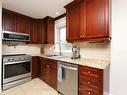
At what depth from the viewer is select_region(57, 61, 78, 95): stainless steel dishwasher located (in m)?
2.01

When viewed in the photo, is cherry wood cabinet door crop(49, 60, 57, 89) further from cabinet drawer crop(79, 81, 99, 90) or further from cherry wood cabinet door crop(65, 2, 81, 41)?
cabinet drawer crop(79, 81, 99, 90)

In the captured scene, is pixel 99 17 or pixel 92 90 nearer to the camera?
pixel 92 90

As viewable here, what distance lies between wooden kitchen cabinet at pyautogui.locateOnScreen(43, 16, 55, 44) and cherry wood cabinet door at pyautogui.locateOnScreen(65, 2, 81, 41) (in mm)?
1335

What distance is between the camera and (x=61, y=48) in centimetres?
360

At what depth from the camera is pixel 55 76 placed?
8.71 ft

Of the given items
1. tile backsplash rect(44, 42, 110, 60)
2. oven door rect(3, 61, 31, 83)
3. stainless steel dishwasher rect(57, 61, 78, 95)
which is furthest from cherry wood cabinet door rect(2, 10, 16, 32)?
tile backsplash rect(44, 42, 110, 60)

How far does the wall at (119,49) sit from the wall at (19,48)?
315 centimetres

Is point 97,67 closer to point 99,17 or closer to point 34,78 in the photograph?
point 99,17

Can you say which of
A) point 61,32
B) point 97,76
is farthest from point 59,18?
point 97,76

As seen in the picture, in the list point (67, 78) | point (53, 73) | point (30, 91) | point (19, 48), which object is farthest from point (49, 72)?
point (19, 48)

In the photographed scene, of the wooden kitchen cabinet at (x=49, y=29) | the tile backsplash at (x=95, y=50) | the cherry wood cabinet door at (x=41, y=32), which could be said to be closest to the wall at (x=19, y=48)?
the cherry wood cabinet door at (x=41, y=32)

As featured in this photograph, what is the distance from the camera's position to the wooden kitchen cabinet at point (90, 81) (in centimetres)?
159

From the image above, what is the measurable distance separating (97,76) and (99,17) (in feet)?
3.56

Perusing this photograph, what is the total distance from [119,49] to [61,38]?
7.57ft
